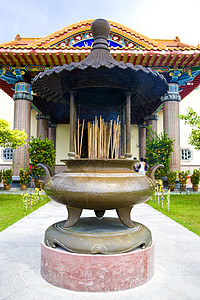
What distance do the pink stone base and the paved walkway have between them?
0.17 ft

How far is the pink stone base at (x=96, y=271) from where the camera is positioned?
1964 millimetres

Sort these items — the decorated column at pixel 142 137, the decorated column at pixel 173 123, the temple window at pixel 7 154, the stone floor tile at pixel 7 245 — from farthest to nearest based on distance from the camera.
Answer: the temple window at pixel 7 154
the decorated column at pixel 142 137
the decorated column at pixel 173 123
the stone floor tile at pixel 7 245

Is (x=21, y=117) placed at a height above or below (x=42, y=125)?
below

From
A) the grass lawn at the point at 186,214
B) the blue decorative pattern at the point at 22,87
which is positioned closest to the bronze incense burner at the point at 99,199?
the grass lawn at the point at 186,214

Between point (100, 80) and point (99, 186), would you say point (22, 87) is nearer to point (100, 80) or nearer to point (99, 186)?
point (100, 80)

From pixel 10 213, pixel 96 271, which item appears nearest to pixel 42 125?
pixel 10 213

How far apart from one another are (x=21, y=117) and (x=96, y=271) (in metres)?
8.41

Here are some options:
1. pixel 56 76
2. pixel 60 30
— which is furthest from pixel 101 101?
pixel 60 30

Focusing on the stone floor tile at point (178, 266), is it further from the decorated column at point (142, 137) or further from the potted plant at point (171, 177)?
the decorated column at point (142, 137)

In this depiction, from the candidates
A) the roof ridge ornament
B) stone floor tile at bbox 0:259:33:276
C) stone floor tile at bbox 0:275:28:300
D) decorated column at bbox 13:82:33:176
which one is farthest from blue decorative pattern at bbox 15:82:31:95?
stone floor tile at bbox 0:275:28:300

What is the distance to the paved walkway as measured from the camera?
A: 1.89m

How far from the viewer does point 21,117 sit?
30.7 feet

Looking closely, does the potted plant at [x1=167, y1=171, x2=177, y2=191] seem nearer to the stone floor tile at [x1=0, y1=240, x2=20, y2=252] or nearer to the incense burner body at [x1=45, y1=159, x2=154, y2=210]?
the incense burner body at [x1=45, y1=159, x2=154, y2=210]

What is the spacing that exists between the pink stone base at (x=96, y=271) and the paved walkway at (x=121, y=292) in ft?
0.17
